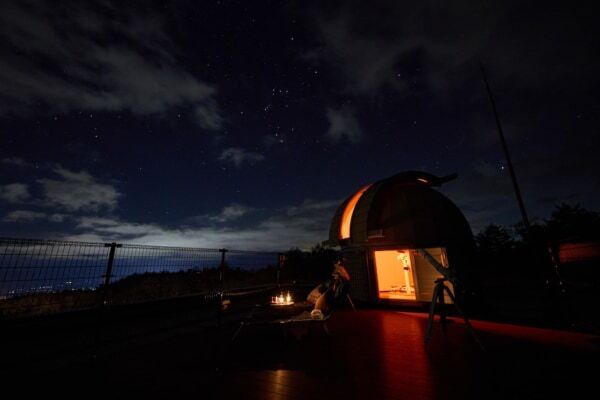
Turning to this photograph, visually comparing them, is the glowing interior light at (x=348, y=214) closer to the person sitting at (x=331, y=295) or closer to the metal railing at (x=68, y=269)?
the person sitting at (x=331, y=295)

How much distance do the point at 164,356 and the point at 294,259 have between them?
47.3ft

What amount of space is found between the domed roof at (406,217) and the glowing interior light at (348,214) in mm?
51

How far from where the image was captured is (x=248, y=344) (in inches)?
194

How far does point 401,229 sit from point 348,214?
8.49 ft

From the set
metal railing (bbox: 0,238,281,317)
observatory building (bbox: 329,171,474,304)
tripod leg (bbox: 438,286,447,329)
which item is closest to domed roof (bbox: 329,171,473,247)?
observatory building (bbox: 329,171,474,304)

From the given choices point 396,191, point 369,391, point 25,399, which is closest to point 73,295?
point 25,399

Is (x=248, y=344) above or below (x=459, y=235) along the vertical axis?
below

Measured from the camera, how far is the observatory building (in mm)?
9344

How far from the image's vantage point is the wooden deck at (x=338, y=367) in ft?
10.1

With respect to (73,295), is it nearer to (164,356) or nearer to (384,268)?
(164,356)

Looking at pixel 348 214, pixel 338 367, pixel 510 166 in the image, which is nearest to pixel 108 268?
pixel 338 367

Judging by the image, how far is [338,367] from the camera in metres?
3.77

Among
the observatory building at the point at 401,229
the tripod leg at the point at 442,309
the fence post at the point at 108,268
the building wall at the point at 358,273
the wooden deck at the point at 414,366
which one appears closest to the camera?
the wooden deck at the point at 414,366

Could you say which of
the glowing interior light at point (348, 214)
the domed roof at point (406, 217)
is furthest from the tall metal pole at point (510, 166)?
the glowing interior light at point (348, 214)
